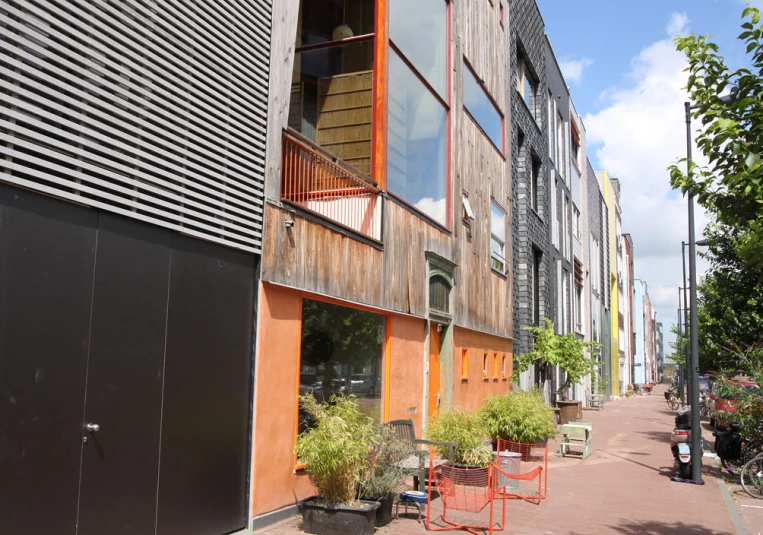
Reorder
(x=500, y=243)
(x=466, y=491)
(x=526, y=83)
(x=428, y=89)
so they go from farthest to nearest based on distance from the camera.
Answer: (x=526, y=83) < (x=500, y=243) < (x=428, y=89) < (x=466, y=491)

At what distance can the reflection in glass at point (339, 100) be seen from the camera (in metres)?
11.9

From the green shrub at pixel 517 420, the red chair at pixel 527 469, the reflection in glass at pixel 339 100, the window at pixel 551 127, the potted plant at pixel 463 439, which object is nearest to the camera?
the potted plant at pixel 463 439

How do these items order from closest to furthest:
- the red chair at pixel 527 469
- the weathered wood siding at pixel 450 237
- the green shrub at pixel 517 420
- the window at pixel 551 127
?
1. the weathered wood siding at pixel 450 237
2. the red chair at pixel 527 469
3. the green shrub at pixel 517 420
4. the window at pixel 551 127

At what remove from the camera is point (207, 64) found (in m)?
7.67

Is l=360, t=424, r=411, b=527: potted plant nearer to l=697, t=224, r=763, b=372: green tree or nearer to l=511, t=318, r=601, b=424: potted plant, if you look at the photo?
l=511, t=318, r=601, b=424: potted plant

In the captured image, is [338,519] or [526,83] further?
[526,83]

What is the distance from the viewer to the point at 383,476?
8414 mm

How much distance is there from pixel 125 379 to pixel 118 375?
10cm

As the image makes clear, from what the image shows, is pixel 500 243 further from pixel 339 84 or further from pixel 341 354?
pixel 341 354


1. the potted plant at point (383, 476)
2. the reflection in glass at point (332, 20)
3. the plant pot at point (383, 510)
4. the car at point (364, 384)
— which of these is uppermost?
the reflection in glass at point (332, 20)

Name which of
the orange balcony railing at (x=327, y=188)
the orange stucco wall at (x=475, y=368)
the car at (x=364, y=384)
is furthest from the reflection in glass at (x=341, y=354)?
the orange stucco wall at (x=475, y=368)

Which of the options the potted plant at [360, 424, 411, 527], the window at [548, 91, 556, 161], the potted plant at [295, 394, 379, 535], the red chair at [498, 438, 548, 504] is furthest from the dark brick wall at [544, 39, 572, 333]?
the potted plant at [295, 394, 379, 535]

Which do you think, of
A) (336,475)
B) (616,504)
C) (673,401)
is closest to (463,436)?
(336,475)

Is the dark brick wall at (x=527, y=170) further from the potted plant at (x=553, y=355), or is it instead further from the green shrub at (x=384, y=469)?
the green shrub at (x=384, y=469)
